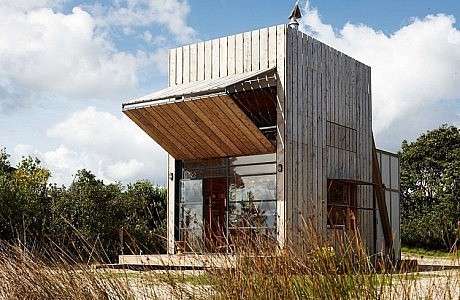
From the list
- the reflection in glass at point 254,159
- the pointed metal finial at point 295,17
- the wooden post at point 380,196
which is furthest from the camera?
the wooden post at point 380,196

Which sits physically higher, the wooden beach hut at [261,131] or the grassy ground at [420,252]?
the wooden beach hut at [261,131]

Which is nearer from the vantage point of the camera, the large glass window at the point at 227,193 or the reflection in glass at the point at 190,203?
the large glass window at the point at 227,193

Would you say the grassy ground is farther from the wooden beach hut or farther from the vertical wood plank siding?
the wooden beach hut

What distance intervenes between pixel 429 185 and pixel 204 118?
15.6 m

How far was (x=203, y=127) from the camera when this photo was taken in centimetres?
1348

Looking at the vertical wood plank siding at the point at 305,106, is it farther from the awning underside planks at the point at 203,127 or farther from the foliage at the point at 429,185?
the foliage at the point at 429,185

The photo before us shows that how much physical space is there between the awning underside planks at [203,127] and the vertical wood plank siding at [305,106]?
0.69 meters

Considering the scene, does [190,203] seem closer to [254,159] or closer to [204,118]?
[254,159]

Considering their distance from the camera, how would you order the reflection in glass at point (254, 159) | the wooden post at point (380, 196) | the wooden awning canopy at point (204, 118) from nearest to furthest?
1. the wooden awning canopy at point (204, 118)
2. the reflection in glass at point (254, 159)
3. the wooden post at point (380, 196)

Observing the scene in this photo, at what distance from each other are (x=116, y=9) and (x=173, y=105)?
14.9 feet

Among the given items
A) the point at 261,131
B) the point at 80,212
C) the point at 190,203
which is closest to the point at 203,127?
the point at 261,131

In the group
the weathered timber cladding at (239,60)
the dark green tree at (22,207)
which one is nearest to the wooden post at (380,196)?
the weathered timber cladding at (239,60)

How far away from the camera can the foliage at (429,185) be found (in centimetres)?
2469

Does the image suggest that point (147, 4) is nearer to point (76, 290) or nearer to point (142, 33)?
point (142, 33)
